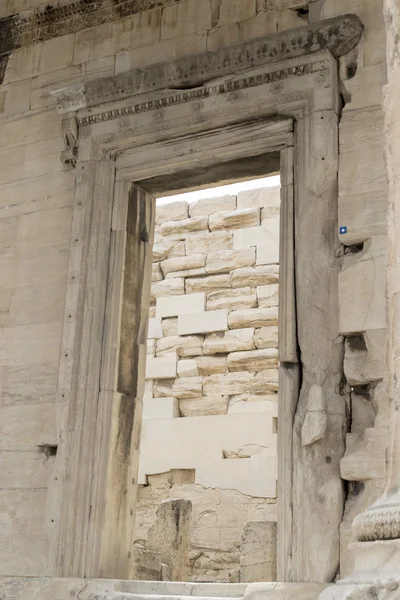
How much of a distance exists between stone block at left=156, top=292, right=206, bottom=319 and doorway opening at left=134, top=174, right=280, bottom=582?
1cm

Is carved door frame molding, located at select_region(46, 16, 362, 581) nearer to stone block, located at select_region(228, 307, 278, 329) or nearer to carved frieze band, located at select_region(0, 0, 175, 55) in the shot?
carved frieze band, located at select_region(0, 0, 175, 55)

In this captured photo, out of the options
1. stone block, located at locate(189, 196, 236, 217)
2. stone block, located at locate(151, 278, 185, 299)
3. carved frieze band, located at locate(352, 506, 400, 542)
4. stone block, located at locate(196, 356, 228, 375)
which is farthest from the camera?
stone block, located at locate(189, 196, 236, 217)

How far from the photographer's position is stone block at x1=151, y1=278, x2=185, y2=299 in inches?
459

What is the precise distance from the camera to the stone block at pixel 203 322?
1120 centimetres

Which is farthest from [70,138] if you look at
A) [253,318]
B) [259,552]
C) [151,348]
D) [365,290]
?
[151,348]

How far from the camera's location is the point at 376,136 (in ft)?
19.9

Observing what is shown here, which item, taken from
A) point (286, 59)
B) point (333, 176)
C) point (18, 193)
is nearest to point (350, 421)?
point (333, 176)

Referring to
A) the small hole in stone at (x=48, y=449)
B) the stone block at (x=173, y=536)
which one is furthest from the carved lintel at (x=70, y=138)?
the stone block at (x=173, y=536)

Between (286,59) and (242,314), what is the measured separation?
492cm

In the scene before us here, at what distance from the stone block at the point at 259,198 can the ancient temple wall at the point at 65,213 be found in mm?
4160

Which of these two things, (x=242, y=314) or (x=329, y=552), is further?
(x=242, y=314)

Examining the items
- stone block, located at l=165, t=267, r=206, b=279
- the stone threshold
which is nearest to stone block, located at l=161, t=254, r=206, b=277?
stone block, located at l=165, t=267, r=206, b=279

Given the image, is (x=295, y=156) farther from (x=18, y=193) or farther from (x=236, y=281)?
(x=236, y=281)

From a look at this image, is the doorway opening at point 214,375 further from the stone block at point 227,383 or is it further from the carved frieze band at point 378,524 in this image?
the carved frieze band at point 378,524
